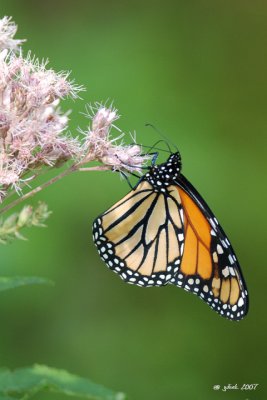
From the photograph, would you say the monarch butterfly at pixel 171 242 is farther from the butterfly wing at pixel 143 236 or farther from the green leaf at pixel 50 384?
the green leaf at pixel 50 384

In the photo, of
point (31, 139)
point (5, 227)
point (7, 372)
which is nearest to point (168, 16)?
point (31, 139)

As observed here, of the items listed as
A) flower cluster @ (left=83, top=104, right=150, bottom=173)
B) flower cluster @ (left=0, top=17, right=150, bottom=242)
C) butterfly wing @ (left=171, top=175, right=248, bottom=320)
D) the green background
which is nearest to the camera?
flower cluster @ (left=0, top=17, right=150, bottom=242)

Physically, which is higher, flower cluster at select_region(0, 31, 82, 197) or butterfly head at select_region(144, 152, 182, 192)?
butterfly head at select_region(144, 152, 182, 192)

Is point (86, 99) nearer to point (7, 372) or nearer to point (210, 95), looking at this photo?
point (210, 95)

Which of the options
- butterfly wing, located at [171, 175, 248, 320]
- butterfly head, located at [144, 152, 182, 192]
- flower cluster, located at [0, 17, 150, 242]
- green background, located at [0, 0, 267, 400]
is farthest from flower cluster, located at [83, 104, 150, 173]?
green background, located at [0, 0, 267, 400]

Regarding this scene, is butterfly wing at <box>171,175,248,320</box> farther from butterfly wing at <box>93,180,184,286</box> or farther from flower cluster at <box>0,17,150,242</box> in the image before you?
flower cluster at <box>0,17,150,242</box>

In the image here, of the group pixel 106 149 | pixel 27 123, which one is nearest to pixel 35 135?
pixel 27 123
